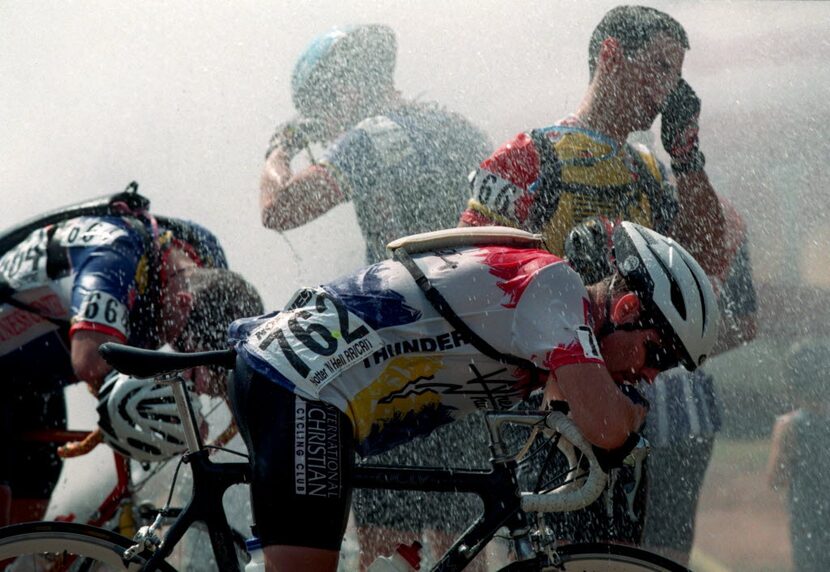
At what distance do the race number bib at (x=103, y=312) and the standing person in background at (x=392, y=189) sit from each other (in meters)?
0.76

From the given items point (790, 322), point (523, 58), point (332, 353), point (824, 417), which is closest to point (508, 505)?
point (332, 353)

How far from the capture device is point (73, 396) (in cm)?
599

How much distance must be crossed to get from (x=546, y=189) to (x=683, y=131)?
0.54m

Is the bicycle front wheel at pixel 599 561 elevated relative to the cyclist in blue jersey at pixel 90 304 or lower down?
lower down

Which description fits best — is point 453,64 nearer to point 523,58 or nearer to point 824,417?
point 523,58

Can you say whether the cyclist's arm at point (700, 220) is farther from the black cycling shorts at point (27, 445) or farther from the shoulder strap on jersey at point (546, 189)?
the black cycling shorts at point (27, 445)

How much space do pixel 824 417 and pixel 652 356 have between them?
2065mm

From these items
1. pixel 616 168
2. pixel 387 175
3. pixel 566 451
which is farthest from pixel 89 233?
pixel 566 451

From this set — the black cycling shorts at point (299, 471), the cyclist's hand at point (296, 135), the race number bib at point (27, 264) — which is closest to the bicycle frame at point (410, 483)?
the black cycling shorts at point (299, 471)

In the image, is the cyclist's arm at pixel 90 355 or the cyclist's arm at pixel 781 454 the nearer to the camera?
the cyclist's arm at pixel 90 355

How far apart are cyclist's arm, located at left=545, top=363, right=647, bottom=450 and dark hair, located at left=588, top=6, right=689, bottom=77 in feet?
5.34

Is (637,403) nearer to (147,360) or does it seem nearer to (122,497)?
(147,360)

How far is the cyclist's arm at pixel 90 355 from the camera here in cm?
350

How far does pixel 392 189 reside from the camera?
12.9 ft
